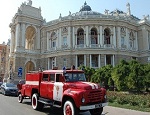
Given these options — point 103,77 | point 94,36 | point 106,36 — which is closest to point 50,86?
point 103,77

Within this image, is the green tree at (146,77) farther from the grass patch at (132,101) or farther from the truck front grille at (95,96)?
the truck front grille at (95,96)

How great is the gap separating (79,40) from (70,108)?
3815 cm

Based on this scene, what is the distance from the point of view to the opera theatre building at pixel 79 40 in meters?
45.7

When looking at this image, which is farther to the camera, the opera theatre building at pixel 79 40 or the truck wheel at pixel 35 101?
the opera theatre building at pixel 79 40

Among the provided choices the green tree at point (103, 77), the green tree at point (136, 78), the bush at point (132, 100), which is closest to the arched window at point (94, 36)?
the green tree at point (103, 77)

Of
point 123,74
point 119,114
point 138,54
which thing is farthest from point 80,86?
point 138,54

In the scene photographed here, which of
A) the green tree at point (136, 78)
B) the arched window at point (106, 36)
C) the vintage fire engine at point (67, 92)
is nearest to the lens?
the vintage fire engine at point (67, 92)

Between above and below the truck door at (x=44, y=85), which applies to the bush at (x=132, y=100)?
below

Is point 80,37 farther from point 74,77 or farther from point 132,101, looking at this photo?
point 74,77

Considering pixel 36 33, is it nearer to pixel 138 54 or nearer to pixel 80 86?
pixel 138 54

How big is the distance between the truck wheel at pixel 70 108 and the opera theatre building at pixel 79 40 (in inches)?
1317

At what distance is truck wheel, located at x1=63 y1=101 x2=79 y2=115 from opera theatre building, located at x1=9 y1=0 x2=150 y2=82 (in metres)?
33.4

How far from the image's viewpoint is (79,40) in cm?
4891

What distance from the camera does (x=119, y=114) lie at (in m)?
12.8
